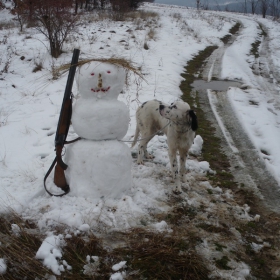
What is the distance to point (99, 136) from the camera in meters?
3.81

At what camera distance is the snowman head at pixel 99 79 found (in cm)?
358

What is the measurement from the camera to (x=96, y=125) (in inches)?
147

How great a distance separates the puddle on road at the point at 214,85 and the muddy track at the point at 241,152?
47cm

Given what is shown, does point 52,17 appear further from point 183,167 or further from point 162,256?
point 162,256

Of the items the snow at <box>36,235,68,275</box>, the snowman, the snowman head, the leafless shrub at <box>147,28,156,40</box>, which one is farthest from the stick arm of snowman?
the leafless shrub at <box>147,28,156,40</box>

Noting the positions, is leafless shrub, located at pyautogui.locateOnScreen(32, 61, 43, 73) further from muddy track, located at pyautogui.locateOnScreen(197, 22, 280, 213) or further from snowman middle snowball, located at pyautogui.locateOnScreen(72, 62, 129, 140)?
snowman middle snowball, located at pyautogui.locateOnScreen(72, 62, 129, 140)

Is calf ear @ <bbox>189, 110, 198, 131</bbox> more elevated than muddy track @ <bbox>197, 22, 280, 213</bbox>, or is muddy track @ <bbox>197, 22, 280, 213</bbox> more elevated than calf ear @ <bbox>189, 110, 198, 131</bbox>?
calf ear @ <bbox>189, 110, 198, 131</bbox>

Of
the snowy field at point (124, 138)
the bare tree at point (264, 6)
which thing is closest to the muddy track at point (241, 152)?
the snowy field at point (124, 138)

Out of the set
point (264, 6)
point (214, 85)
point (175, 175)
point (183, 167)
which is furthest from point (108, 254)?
point (264, 6)

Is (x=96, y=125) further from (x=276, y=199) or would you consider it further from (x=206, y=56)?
(x=206, y=56)

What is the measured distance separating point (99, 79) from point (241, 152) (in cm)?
337

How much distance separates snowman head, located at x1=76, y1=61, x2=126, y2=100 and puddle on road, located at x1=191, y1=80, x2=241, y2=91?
253 inches

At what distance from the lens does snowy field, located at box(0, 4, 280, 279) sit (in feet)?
12.0

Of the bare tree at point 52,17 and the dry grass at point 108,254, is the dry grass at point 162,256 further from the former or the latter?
the bare tree at point 52,17
